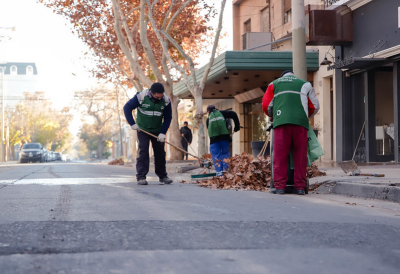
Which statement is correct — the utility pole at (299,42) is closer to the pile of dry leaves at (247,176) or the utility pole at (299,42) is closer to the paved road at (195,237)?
the pile of dry leaves at (247,176)

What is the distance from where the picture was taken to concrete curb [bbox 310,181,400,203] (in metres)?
7.00

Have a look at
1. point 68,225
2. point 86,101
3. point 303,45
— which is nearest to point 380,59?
point 303,45

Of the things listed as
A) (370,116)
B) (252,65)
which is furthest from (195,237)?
(252,65)

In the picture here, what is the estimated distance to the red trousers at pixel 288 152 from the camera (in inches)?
Answer: 309

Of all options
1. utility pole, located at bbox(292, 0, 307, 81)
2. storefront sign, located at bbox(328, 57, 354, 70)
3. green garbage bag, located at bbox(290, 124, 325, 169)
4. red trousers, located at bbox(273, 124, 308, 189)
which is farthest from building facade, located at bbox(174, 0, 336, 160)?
red trousers, located at bbox(273, 124, 308, 189)

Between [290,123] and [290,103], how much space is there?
0.96 ft

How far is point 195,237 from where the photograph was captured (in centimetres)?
387

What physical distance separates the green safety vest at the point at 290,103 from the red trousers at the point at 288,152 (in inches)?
5.1

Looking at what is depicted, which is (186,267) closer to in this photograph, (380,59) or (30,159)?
(380,59)

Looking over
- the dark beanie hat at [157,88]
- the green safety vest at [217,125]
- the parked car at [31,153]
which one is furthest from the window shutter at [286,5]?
the parked car at [31,153]

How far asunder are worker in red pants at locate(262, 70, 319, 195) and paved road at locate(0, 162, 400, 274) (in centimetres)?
152

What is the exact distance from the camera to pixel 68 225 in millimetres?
4363

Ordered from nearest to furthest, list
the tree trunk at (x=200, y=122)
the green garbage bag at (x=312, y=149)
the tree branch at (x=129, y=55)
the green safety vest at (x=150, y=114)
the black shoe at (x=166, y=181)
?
the green garbage bag at (x=312, y=149) < the green safety vest at (x=150, y=114) < the black shoe at (x=166, y=181) < the tree trunk at (x=200, y=122) < the tree branch at (x=129, y=55)

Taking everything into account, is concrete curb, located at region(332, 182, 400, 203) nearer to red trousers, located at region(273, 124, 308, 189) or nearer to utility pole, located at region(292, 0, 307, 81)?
red trousers, located at region(273, 124, 308, 189)
